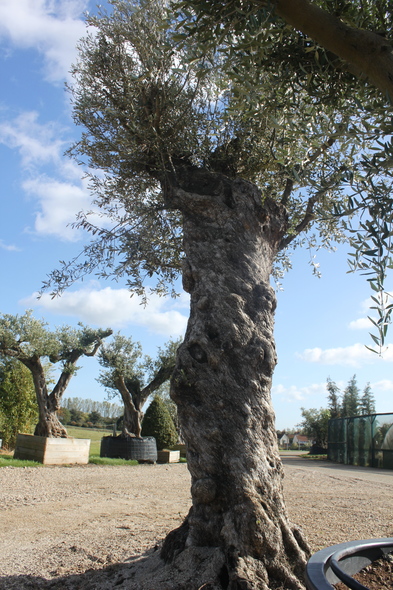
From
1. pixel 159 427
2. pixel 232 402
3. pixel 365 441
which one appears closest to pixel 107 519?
pixel 232 402

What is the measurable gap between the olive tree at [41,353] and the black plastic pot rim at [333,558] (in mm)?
13822

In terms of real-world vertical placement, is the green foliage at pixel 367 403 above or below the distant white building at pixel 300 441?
above

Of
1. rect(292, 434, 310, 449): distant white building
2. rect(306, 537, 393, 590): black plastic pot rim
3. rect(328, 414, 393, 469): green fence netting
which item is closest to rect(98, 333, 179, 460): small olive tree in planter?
rect(328, 414, 393, 469): green fence netting

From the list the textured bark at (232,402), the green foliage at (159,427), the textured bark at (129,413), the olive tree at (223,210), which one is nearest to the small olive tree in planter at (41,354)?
the textured bark at (129,413)

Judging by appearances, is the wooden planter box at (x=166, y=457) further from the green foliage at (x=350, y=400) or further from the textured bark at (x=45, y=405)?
the green foliage at (x=350, y=400)

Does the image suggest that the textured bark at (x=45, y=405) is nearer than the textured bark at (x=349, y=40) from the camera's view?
No

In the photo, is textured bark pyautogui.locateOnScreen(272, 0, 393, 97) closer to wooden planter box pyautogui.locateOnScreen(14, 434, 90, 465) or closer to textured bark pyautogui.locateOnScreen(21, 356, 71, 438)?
wooden planter box pyautogui.locateOnScreen(14, 434, 90, 465)

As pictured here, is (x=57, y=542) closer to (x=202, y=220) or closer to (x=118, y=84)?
(x=202, y=220)

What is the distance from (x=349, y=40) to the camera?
7.03ft

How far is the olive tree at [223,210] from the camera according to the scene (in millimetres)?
3031

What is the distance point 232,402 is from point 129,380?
15439 millimetres

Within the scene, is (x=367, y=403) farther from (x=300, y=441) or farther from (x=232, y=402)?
(x=232, y=402)

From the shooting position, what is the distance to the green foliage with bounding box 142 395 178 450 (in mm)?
18406

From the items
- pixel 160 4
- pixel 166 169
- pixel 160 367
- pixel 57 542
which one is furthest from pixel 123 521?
pixel 160 367
